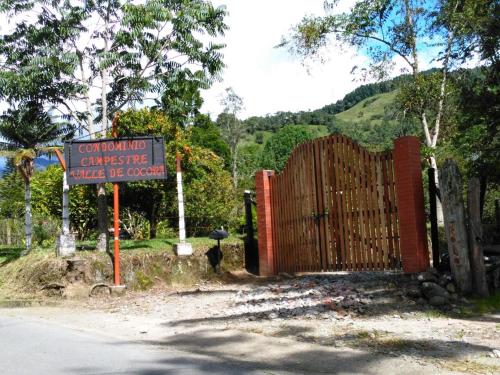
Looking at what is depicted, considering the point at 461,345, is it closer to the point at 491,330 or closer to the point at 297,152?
the point at 491,330

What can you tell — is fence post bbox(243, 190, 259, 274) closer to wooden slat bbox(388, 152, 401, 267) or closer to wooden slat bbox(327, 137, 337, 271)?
wooden slat bbox(327, 137, 337, 271)

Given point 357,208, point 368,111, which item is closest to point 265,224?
point 357,208

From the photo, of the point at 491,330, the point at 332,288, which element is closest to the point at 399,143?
the point at 332,288

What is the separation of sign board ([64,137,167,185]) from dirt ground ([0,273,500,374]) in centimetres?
282

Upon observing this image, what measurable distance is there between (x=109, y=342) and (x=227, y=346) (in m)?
1.75

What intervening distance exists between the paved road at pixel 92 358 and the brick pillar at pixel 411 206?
14.7 ft

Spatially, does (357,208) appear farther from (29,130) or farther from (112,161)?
(29,130)

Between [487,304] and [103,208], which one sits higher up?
[103,208]

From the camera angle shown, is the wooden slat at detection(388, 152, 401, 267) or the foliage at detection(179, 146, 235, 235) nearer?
the wooden slat at detection(388, 152, 401, 267)

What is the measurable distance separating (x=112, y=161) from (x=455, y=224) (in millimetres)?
7846

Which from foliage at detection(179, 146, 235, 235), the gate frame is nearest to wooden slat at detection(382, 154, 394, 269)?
the gate frame

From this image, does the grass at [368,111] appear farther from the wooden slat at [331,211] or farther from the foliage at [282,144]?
the wooden slat at [331,211]

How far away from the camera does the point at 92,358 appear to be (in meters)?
6.42

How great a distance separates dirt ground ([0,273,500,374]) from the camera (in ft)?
19.8
